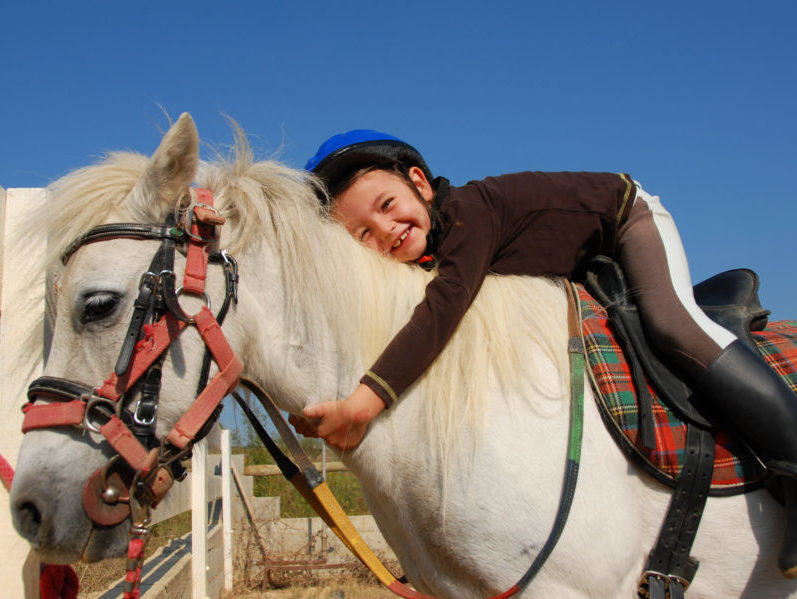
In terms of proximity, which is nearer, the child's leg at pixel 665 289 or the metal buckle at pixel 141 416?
the metal buckle at pixel 141 416

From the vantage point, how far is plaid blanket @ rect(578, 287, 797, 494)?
184 cm

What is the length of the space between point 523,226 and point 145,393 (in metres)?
1.48

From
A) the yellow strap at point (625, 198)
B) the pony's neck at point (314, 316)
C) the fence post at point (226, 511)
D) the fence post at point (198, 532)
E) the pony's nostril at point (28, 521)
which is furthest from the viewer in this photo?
the fence post at point (226, 511)

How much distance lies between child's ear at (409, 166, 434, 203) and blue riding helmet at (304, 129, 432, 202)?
0.13 ft

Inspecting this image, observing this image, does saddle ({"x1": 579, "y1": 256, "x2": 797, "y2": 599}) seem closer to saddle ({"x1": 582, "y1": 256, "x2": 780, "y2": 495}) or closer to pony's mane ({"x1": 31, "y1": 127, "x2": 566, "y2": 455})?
saddle ({"x1": 582, "y1": 256, "x2": 780, "y2": 495})


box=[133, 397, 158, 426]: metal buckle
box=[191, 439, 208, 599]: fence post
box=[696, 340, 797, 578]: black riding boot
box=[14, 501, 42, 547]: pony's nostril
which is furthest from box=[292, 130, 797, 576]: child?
box=[191, 439, 208, 599]: fence post

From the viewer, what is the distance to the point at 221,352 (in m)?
1.81

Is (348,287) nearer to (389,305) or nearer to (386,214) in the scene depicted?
(389,305)

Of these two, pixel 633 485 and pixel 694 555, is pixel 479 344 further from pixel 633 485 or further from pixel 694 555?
pixel 694 555

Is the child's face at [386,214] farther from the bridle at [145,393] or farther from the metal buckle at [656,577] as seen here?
the metal buckle at [656,577]

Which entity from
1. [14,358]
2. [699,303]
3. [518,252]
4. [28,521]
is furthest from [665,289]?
[14,358]

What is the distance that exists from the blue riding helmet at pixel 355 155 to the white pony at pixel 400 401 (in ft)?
1.06

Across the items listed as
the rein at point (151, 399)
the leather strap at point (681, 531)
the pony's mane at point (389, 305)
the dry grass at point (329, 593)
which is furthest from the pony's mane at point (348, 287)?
the dry grass at point (329, 593)

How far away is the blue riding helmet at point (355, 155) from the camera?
8.00 ft
